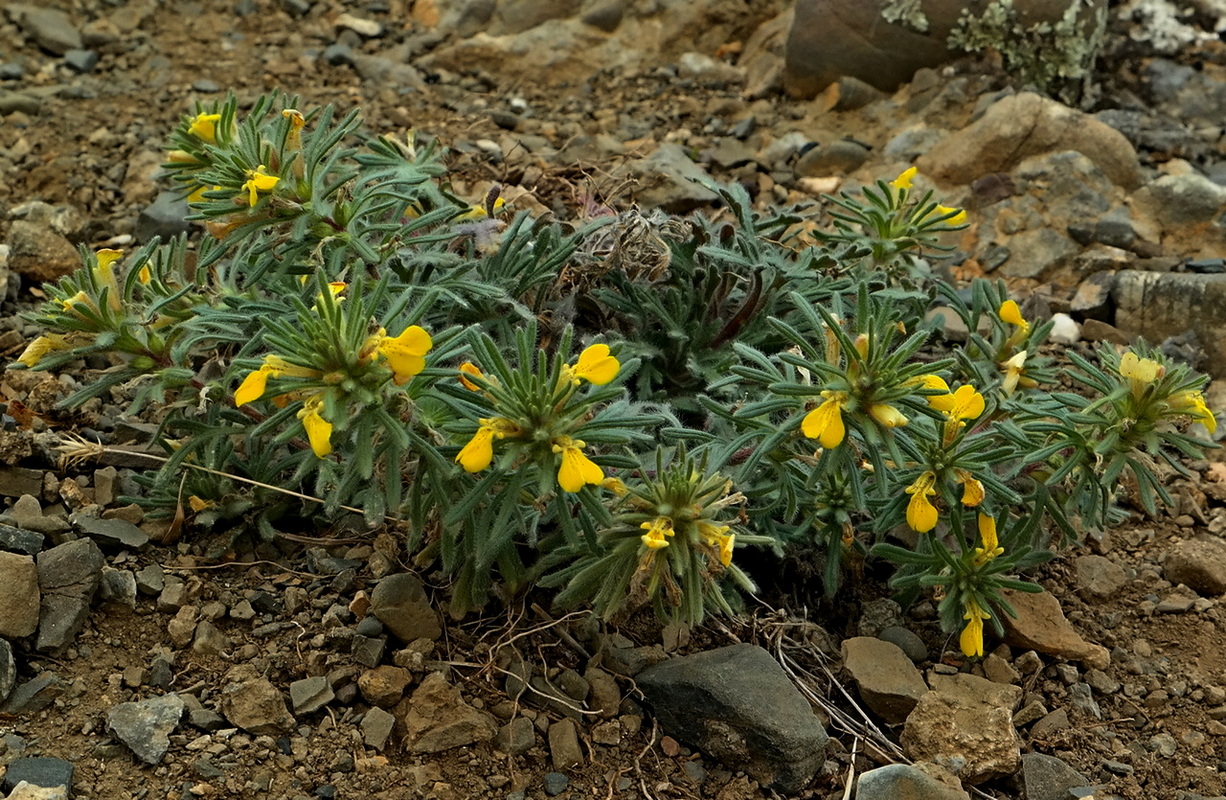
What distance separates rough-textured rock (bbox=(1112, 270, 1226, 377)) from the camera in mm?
4430

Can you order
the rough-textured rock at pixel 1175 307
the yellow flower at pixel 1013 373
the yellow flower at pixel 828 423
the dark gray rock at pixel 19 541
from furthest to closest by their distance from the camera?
1. the rough-textured rock at pixel 1175 307
2. the yellow flower at pixel 1013 373
3. the dark gray rock at pixel 19 541
4. the yellow flower at pixel 828 423

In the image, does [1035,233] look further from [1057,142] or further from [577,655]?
[577,655]

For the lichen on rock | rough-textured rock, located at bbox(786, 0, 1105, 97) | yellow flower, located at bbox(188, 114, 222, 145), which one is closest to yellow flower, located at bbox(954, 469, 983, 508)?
yellow flower, located at bbox(188, 114, 222, 145)

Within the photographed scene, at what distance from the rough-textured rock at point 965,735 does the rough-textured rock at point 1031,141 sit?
284cm

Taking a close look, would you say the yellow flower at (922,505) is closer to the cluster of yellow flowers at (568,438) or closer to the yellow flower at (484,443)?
the cluster of yellow flowers at (568,438)

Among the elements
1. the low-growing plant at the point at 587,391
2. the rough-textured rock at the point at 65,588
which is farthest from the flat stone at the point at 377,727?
the rough-textured rock at the point at 65,588

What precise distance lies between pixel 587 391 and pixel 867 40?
10.9 feet

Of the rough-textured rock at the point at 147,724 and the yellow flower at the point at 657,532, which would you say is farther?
the rough-textured rock at the point at 147,724

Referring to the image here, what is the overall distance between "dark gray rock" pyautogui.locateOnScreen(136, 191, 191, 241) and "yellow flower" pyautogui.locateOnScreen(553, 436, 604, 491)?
101 inches

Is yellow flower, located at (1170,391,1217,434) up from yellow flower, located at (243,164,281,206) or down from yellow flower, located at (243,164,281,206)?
down

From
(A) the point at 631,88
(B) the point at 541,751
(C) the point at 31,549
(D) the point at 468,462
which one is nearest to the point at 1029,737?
(B) the point at 541,751

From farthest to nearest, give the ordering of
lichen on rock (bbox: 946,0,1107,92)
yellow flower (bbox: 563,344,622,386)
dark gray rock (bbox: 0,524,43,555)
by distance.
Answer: lichen on rock (bbox: 946,0,1107,92) → dark gray rock (bbox: 0,524,43,555) → yellow flower (bbox: 563,344,622,386)

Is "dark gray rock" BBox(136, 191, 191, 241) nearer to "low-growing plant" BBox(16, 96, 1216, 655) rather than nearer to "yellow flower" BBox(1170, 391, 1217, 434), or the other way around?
"low-growing plant" BBox(16, 96, 1216, 655)

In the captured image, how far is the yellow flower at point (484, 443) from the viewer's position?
96.4 inches
